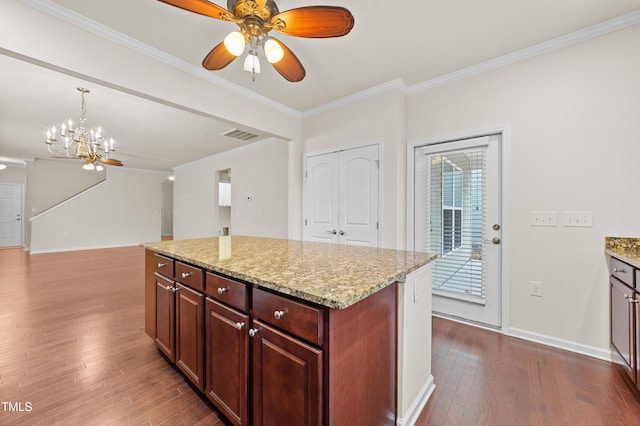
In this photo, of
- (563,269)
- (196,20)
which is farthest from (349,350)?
(196,20)

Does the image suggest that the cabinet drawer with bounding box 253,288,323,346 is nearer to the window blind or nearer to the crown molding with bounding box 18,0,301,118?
the window blind

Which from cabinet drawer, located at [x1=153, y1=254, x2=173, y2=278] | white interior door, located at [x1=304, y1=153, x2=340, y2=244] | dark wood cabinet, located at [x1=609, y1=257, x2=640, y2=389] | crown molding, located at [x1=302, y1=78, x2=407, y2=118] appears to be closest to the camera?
dark wood cabinet, located at [x1=609, y1=257, x2=640, y2=389]

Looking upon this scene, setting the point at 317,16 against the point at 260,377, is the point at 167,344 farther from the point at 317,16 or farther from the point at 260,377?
the point at 317,16

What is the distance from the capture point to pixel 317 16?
143 centimetres

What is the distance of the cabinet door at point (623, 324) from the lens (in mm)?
1665

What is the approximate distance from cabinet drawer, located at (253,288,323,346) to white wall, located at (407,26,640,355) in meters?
2.37

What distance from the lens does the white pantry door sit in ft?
10.3

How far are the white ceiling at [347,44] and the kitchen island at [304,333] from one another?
180 cm

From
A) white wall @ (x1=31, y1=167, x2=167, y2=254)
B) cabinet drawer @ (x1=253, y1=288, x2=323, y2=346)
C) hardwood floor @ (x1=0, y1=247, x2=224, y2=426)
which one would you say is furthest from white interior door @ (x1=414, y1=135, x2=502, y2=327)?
white wall @ (x1=31, y1=167, x2=167, y2=254)

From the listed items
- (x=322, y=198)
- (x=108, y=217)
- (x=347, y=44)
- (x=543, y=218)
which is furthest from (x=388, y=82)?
(x=108, y=217)

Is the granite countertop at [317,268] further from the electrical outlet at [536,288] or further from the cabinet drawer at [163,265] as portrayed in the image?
the electrical outlet at [536,288]

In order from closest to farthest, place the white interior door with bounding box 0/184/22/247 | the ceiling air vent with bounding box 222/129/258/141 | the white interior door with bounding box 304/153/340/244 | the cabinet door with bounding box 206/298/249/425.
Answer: the cabinet door with bounding box 206/298/249/425 < the white interior door with bounding box 304/153/340/244 < the ceiling air vent with bounding box 222/129/258/141 < the white interior door with bounding box 0/184/22/247

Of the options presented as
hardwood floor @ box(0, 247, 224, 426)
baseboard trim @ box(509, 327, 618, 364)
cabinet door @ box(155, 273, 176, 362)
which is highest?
cabinet door @ box(155, 273, 176, 362)

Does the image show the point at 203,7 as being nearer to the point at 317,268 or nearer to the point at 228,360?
the point at 317,268
